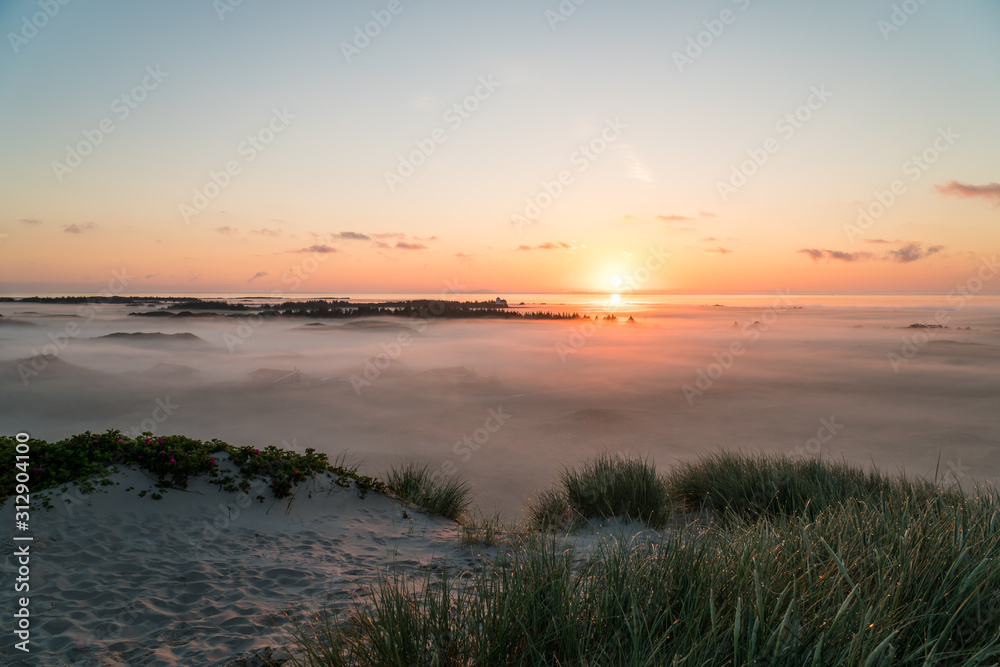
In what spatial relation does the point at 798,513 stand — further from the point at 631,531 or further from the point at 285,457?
the point at 285,457

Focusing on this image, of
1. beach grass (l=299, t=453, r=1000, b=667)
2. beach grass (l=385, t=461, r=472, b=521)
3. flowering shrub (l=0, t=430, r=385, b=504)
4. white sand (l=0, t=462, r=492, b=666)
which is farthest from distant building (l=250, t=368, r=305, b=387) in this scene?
beach grass (l=299, t=453, r=1000, b=667)

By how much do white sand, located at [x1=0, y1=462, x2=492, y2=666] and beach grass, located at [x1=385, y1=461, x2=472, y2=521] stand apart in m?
0.36

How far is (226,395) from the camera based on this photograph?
18.5m

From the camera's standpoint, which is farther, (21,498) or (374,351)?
(374,351)

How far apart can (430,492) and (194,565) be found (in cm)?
368

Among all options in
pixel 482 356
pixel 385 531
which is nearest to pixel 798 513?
pixel 385 531

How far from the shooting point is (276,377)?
2202 centimetres

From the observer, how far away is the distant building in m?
21.0

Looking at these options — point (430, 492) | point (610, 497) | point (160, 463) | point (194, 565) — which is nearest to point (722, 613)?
point (610, 497)

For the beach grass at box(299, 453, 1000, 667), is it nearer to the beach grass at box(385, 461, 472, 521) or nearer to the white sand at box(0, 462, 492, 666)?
the white sand at box(0, 462, 492, 666)

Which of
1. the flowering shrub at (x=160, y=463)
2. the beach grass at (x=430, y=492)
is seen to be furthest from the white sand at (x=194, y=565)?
the beach grass at (x=430, y=492)

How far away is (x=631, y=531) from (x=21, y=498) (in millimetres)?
7396

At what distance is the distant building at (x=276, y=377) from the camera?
68.9 ft

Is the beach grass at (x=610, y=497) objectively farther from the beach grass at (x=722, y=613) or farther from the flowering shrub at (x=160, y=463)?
the beach grass at (x=722, y=613)
